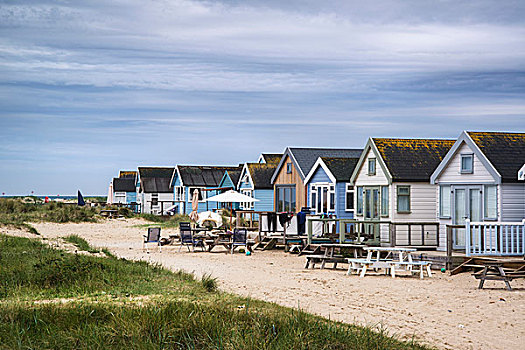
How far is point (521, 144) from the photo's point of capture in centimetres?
2216

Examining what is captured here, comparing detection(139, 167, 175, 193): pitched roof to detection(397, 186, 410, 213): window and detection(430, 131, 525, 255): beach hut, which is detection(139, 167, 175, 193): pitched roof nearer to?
detection(397, 186, 410, 213): window

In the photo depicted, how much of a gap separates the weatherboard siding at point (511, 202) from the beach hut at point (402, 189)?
2685mm

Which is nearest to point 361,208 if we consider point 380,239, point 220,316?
point 380,239

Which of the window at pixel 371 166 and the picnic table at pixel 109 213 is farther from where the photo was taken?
the picnic table at pixel 109 213

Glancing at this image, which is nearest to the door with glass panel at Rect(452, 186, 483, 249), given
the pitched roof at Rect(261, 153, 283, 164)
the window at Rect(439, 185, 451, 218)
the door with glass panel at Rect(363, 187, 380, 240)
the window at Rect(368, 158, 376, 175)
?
the window at Rect(439, 185, 451, 218)

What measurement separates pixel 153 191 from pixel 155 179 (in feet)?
5.62

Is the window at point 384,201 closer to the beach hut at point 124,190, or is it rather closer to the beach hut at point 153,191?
the beach hut at point 153,191

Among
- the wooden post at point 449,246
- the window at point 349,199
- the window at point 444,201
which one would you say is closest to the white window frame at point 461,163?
the window at point 444,201

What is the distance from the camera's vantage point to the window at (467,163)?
21828 mm

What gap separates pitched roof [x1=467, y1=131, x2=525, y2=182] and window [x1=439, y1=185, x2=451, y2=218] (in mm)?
1877

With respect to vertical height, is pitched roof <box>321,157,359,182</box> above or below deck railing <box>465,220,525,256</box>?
above

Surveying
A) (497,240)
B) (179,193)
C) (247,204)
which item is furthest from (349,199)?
(179,193)

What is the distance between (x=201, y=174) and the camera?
194 ft

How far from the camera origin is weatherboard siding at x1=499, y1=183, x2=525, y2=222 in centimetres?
2078
